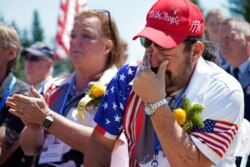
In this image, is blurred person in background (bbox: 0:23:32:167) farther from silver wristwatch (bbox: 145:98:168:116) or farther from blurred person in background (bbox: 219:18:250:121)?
blurred person in background (bbox: 219:18:250:121)

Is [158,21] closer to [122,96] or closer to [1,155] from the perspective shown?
[122,96]

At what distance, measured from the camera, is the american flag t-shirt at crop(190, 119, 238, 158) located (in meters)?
3.59

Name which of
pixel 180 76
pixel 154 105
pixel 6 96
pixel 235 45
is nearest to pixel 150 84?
pixel 154 105

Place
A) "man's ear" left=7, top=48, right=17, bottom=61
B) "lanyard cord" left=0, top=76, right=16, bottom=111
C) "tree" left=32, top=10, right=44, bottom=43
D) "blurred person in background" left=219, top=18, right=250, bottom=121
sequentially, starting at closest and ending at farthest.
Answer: "lanyard cord" left=0, top=76, right=16, bottom=111
"man's ear" left=7, top=48, right=17, bottom=61
"blurred person in background" left=219, top=18, right=250, bottom=121
"tree" left=32, top=10, right=44, bottom=43

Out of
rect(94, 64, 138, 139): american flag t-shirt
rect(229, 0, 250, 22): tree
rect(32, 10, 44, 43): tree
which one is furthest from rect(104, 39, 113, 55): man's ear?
rect(32, 10, 44, 43): tree

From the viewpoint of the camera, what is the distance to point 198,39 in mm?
3768

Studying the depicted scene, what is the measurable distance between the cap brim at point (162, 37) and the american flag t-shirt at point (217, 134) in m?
0.49

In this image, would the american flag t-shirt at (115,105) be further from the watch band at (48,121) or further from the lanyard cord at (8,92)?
the lanyard cord at (8,92)

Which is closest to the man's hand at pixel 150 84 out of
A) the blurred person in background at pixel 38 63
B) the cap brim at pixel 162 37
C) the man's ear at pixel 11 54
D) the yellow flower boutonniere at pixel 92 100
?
the cap brim at pixel 162 37

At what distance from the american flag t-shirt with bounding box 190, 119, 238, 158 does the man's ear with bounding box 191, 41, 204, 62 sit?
397 mm

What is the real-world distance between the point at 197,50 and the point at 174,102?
1.10 feet

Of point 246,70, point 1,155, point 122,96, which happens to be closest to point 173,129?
point 122,96

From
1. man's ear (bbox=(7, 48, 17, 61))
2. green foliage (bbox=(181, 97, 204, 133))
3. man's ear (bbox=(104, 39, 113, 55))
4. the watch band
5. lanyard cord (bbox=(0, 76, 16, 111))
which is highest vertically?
green foliage (bbox=(181, 97, 204, 133))

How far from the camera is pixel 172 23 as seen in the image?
12.1 feet
